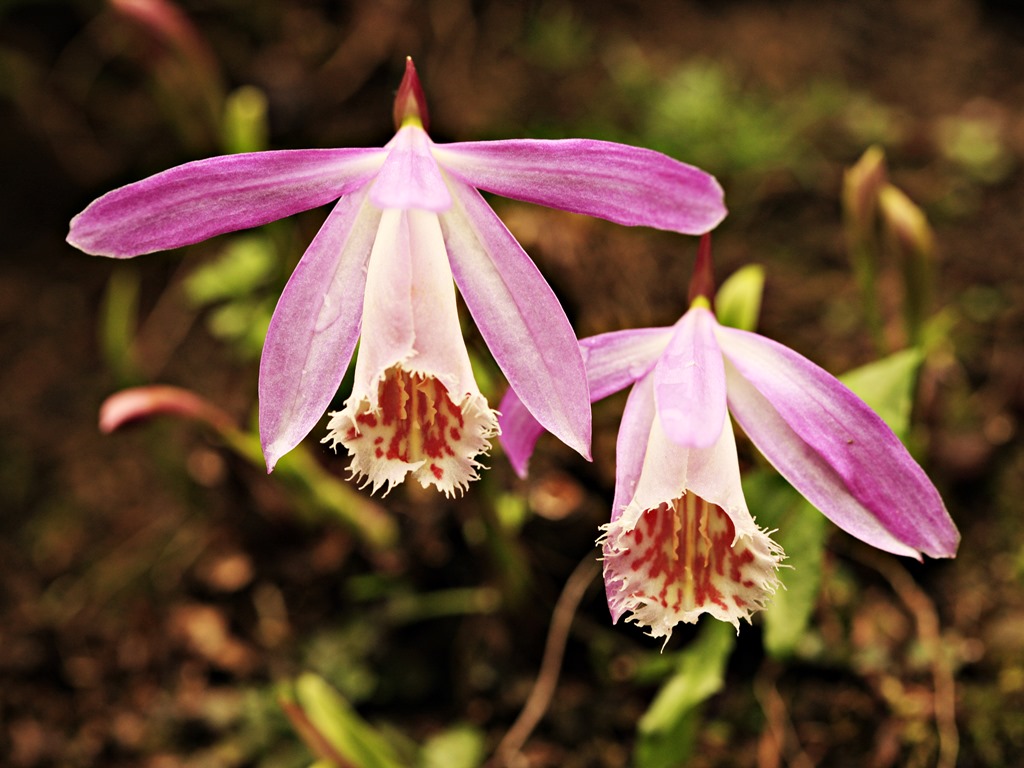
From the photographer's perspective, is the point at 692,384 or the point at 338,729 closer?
the point at 692,384

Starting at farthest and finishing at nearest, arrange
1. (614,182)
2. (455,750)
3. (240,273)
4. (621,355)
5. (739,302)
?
(240,273), (455,750), (739,302), (621,355), (614,182)

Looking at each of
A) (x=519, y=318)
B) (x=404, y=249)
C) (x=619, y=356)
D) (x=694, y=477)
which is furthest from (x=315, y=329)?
(x=694, y=477)

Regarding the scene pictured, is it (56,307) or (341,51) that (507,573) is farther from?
(341,51)

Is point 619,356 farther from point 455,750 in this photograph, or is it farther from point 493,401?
point 455,750

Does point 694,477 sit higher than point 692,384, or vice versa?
point 692,384

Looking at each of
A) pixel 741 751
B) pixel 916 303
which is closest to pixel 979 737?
pixel 741 751

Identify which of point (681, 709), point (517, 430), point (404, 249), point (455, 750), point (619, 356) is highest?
point (404, 249)
